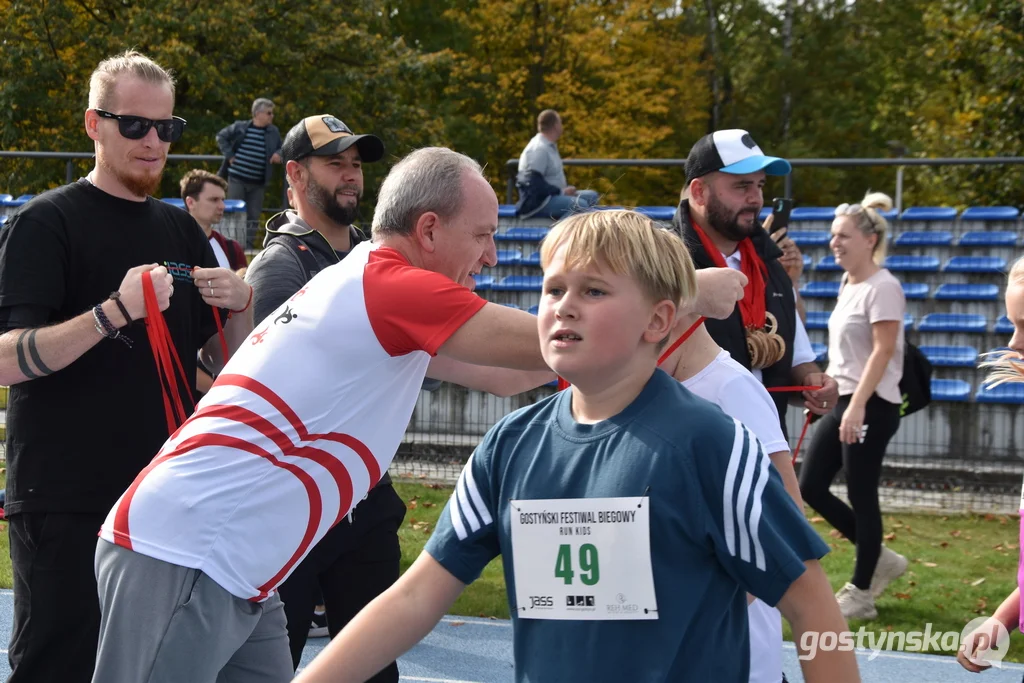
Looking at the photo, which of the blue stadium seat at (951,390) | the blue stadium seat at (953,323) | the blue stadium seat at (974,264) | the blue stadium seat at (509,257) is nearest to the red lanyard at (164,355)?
the blue stadium seat at (509,257)

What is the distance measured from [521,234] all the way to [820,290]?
318cm

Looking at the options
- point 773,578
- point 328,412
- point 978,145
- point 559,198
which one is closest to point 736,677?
point 773,578

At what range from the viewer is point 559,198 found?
522 inches

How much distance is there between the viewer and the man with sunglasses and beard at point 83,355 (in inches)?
129

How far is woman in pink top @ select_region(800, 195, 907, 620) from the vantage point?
6.54 meters

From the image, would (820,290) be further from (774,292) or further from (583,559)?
(583,559)

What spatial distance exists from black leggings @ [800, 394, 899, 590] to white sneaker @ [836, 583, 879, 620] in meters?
0.04

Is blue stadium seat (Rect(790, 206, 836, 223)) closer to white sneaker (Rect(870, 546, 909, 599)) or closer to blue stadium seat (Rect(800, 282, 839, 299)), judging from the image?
blue stadium seat (Rect(800, 282, 839, 299))

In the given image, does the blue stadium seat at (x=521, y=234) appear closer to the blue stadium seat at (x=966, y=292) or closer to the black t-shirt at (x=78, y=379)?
the blue stadium seat at (x=966, y=292)

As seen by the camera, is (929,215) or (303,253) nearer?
(303,253)

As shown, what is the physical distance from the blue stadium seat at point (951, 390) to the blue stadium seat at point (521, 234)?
13.6 ft

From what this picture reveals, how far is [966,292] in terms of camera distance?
12.5 meters

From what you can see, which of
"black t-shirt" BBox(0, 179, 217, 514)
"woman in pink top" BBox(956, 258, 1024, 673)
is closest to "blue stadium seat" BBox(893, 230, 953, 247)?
"woman in pink top" BBox(956, 258, 1024, 673)

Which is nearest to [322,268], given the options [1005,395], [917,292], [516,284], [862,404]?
[862,404]
